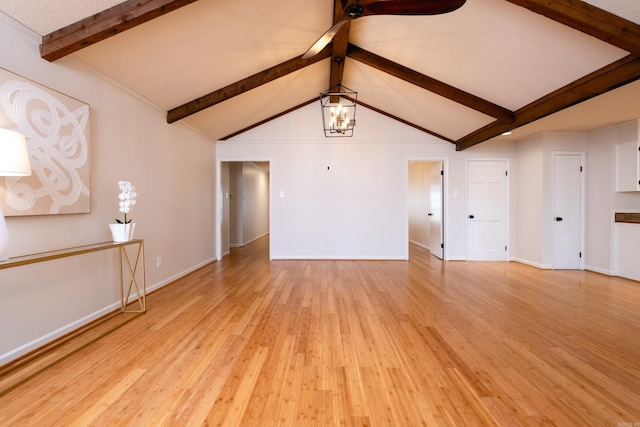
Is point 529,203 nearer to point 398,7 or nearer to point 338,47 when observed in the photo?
point 338,47

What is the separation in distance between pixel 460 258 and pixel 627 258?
2417 millimetres

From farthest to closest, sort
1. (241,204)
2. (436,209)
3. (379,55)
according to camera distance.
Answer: (241,204) < (436,209) < (379,55)

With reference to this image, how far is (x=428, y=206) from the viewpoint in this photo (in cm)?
727

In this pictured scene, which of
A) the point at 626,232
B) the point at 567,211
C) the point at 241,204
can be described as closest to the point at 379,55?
the point at 567,211

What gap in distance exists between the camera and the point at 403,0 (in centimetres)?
190

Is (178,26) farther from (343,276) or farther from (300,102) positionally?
(343,276)

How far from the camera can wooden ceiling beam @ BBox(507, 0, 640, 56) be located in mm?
2361

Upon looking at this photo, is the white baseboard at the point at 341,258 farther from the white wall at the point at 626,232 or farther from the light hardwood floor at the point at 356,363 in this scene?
the white wall at the point at 626,232

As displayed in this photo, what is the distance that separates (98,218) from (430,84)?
453cm

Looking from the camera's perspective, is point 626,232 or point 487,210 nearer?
point 626,232

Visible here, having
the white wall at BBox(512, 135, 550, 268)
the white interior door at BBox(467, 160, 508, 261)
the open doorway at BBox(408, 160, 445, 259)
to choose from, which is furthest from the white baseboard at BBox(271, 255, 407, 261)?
the white wall at BBox(512, 135, 550, 268)

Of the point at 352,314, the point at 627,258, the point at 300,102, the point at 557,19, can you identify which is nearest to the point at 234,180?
the point at 300,102

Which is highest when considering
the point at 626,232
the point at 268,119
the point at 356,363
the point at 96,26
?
the point at 268,119

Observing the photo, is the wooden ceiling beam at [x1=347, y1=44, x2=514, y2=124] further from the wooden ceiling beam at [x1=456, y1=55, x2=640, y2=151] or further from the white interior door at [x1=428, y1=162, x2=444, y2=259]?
the white interior door at [x1=428, y1=162, x2=444, y2=259]
